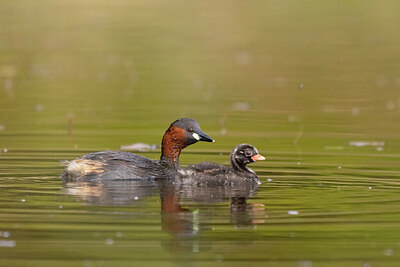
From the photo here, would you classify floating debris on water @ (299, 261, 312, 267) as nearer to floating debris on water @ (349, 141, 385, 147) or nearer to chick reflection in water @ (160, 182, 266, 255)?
chick reflection in water @ (160, 182, 266, 255)

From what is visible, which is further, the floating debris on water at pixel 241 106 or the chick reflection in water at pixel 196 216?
the floating debris on water at pixel 241 106

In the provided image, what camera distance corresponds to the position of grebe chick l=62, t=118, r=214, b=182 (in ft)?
35.8

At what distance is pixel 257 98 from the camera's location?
19375mm

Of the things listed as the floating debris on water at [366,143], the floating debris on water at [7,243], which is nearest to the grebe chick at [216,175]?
the floating debris on water at [366,143]

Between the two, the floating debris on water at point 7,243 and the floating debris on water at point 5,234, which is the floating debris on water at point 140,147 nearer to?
the floating debris on water at point 5,234

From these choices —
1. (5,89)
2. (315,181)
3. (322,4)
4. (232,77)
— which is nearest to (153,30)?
(232,77)

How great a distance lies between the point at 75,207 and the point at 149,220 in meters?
0.90

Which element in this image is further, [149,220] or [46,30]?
[46,30]

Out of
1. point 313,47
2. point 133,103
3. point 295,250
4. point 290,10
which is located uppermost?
point 290,10

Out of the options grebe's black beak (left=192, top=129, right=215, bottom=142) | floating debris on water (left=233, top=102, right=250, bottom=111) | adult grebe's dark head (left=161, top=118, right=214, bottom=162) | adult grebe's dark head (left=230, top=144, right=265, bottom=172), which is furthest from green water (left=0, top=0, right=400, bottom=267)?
adult grebe's dark head (left=161, top=118, right=214, bottom=162)

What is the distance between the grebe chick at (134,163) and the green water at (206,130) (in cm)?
34

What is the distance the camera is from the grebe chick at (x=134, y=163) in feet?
35.8

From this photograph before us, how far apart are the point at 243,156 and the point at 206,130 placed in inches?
152

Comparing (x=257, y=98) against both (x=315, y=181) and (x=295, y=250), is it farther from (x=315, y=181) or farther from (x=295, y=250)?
(x=295, y=250)
